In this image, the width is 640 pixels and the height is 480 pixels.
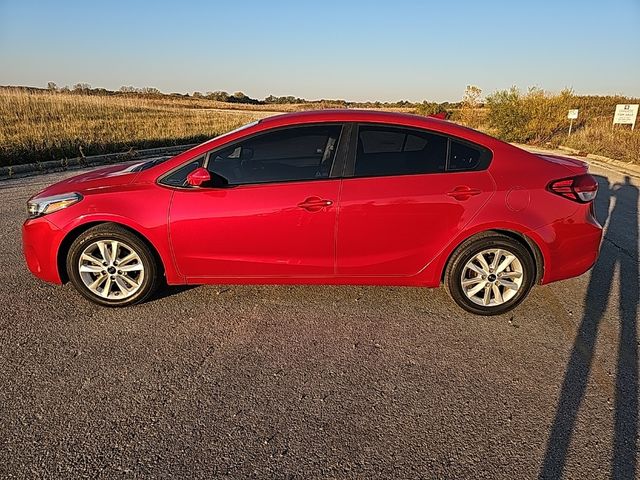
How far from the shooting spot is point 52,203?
3.48 m

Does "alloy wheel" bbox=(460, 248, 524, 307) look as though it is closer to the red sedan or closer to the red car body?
the red sedan

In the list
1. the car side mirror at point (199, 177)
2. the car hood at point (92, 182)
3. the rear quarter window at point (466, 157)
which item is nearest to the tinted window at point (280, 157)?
the car side mirror at point (199, 177)

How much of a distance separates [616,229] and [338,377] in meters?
5.17

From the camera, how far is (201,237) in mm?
3346

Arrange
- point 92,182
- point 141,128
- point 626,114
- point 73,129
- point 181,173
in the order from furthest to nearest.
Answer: point 141,128
point 626,114
point 73,129
point 92,182
point 181,173

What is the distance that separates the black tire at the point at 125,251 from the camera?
3385 mm

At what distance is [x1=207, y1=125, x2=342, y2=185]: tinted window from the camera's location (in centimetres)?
337

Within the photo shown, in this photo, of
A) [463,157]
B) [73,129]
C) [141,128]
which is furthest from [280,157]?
[141,128]

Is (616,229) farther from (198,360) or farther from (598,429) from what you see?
(198,360)

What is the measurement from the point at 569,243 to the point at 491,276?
68 cm

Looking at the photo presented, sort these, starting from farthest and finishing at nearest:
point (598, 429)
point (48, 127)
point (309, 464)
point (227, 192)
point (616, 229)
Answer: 1. point (48, 127)
2. point (616, 229)
3. point (227, 192)
4. point (598, 429)
5. point (309, 464)

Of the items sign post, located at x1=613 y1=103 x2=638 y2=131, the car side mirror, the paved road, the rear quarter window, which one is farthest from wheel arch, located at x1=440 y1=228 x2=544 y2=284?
sign post, located at x1=613 y1=103 x2=638 y2=131

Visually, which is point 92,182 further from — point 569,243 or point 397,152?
point 569,243

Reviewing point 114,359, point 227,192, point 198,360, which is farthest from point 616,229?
point 114,359
